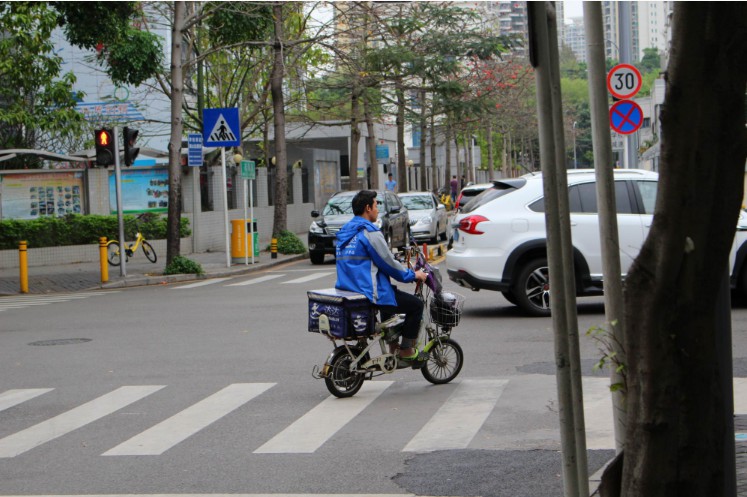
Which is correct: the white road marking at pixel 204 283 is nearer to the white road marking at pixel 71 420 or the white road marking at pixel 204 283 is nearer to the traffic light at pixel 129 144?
the traffic light at pixel 129 144

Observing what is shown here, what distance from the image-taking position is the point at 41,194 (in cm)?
2805

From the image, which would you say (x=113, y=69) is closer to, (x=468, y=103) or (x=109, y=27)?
(x=109, y=27)

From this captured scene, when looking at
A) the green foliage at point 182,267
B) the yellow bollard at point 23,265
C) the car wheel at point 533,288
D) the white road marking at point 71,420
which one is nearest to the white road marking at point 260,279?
the green foliage at point 182,267

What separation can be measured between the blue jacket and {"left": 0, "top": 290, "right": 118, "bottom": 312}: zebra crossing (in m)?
10.9

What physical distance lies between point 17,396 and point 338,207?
17.8 meters

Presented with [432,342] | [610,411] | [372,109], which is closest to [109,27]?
[432,342]

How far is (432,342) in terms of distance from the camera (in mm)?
9547

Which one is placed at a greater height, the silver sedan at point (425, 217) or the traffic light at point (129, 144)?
the traffic light at point (129, 144)

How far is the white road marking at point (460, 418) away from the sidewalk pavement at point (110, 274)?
14.4 m

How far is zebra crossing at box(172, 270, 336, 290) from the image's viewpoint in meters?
21.0

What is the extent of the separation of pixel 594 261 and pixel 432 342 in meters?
4.43

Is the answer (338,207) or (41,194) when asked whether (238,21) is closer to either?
(338,207)

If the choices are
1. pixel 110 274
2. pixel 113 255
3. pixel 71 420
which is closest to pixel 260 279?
pixel 110 274

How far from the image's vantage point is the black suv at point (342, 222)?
85.4 feet
